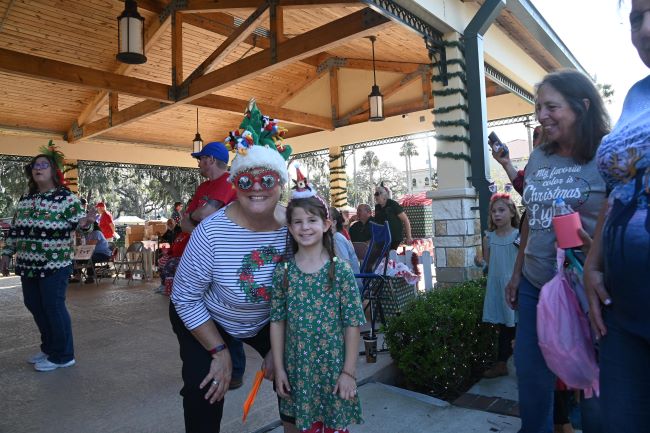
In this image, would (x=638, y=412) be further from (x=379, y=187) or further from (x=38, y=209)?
(x=379, y=187)

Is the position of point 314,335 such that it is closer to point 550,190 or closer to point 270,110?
point 550,190

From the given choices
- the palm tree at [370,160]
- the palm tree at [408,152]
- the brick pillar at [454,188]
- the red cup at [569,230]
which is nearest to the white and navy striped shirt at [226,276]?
the red cup at [569,230]

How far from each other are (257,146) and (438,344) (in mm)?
2122

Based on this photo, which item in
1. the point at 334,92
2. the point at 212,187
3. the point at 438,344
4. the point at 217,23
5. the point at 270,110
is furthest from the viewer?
the point at 334,92

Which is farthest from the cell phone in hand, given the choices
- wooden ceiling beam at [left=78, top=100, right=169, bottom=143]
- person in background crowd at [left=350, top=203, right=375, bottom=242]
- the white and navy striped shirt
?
wooden ceiling beam at [left=78, top=100, right=169, bottom=143]

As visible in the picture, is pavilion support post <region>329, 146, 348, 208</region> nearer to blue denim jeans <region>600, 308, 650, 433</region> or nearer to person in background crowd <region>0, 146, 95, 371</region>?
person in background crowd <region>0, 146, 95, 371</region>

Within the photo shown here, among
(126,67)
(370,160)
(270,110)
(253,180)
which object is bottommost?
(253,180)

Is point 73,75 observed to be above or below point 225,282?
above

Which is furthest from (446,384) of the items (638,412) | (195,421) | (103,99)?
(103,99)

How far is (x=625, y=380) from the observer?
1277mm

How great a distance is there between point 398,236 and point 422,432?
4.19m

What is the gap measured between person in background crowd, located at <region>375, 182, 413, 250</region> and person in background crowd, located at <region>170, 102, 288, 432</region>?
4895mm

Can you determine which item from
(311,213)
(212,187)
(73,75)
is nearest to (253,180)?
(311,213)

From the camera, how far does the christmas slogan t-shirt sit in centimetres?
201
